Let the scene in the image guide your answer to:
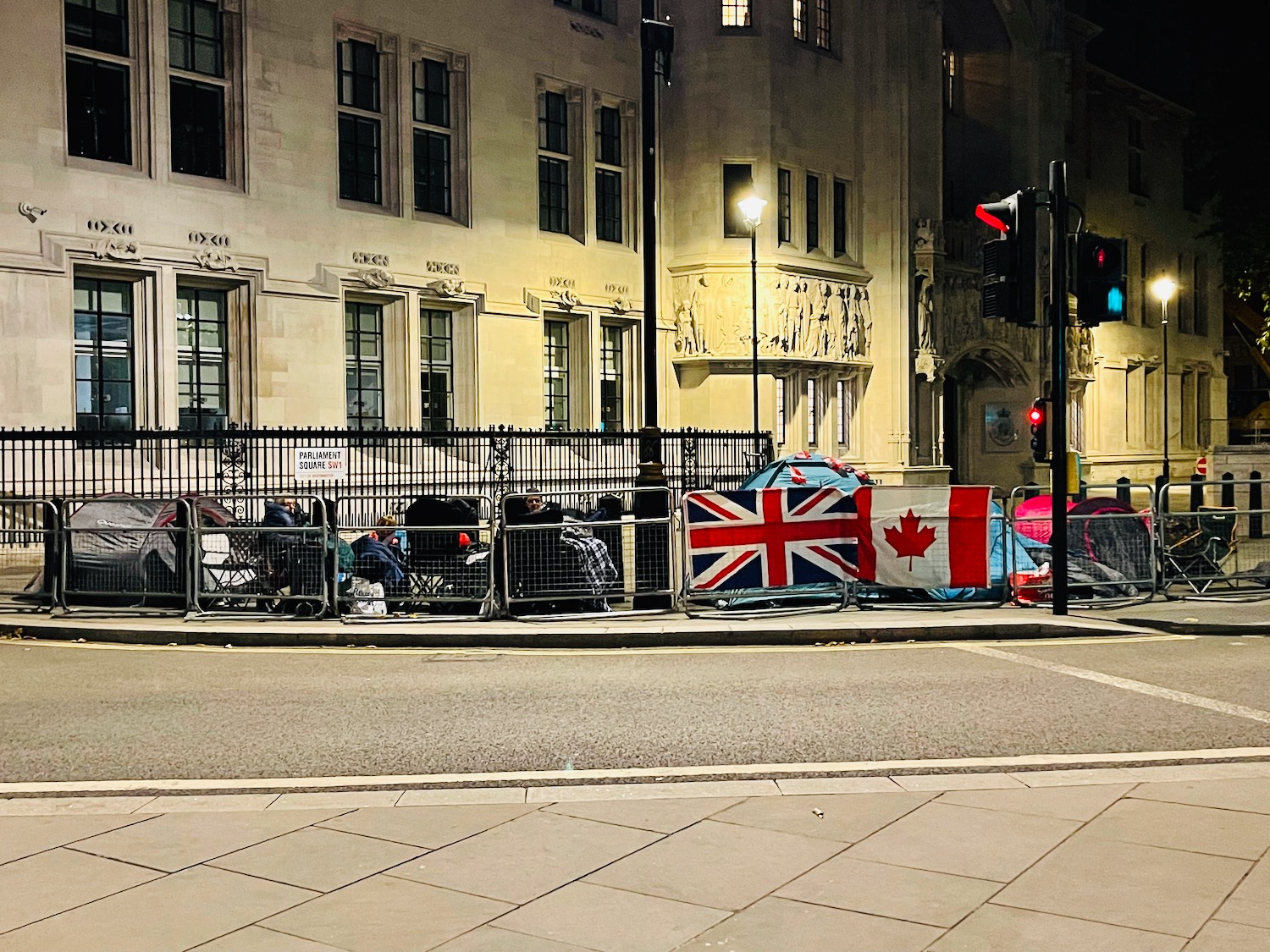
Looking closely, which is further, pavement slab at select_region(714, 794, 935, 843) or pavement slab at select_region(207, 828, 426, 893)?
pavement slab at select_region(714, 794, 935, 843)

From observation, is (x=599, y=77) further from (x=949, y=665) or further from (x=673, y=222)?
(x=949, y=665)

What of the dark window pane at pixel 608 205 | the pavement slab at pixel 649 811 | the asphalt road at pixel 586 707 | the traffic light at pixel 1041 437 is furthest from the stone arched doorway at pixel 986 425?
the pavement slab at pixel 649 811

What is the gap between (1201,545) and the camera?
55.8 ft

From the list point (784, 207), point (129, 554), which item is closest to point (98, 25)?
point (129, 554)

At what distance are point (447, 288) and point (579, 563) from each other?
49.4 feet

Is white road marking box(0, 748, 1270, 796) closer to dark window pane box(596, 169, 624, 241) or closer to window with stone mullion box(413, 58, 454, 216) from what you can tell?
window with stone mullion box(413, 58, 454, 216)

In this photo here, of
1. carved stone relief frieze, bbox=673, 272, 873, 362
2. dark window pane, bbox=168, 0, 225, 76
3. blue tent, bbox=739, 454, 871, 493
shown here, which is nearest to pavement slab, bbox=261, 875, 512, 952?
blue tent, bbox=739, 454, 871, 493

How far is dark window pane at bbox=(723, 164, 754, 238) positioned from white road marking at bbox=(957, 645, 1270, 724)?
72.0 ft

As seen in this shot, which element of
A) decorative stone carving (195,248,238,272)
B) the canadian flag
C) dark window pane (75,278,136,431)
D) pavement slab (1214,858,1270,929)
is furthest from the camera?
decorative stone carving (195,248,238,272)

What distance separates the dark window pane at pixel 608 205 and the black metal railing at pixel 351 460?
17.1 feet

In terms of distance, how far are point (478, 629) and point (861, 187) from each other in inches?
1029

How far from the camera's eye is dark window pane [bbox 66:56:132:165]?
78.4ft

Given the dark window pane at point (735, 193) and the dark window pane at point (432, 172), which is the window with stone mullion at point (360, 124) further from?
the dark window pane at point (735, 193)

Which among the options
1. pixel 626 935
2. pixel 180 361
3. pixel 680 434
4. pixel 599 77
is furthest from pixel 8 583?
pixel 599 77
